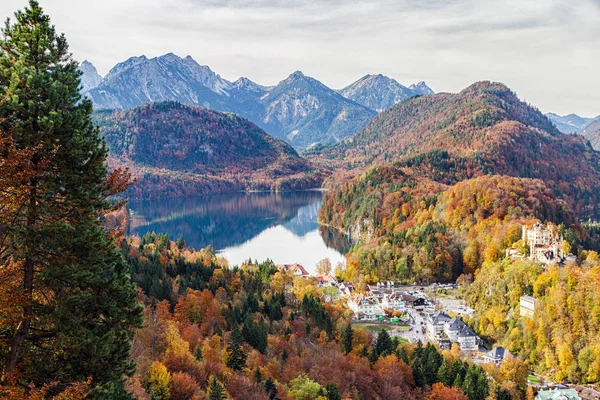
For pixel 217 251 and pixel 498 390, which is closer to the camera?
pixel 498 390

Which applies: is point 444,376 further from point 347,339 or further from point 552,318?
point 552,318

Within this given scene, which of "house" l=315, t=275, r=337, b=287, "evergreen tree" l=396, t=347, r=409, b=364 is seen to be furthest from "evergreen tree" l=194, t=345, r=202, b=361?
"house" l=315, t=275, r=337, b=287

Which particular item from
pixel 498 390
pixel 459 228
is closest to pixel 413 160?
pixel 459 228

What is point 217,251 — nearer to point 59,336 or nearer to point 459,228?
point 459,228

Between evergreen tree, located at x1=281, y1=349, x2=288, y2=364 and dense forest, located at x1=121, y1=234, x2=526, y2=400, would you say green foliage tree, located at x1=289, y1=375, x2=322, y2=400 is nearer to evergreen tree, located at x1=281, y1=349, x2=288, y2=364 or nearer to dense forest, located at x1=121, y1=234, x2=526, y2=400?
dense forest, located at x1=121, y1=234, x2=526, y2=400

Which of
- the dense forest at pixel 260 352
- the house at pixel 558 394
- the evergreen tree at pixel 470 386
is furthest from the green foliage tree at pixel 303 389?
the house at pixel 558 394

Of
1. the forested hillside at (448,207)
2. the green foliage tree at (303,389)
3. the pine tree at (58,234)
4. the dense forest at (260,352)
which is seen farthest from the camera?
the forested hillside at (448,207)

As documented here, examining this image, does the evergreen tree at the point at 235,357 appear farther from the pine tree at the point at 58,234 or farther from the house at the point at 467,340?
the house at the point at 467,340

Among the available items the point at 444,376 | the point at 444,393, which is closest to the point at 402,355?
the point at 444,376
